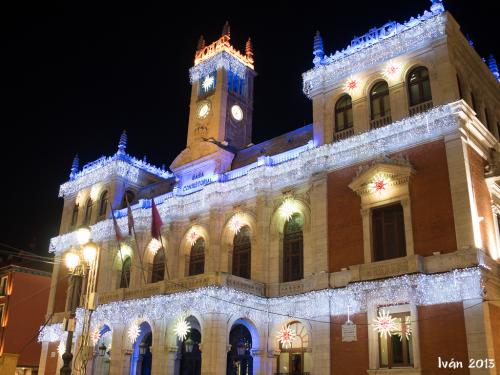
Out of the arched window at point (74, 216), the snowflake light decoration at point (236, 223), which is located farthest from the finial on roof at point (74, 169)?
the snowflake light decoration at point (236, 223)

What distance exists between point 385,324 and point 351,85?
11746mm

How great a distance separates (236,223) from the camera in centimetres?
2958

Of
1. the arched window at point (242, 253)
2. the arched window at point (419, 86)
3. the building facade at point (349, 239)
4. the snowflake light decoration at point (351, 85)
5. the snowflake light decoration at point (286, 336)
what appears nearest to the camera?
the building facade at point (349, 239)

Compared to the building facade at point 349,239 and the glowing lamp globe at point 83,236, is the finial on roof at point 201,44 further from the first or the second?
the glowing lamp globe at point 83,236

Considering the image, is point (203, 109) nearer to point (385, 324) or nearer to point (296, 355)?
point (296, 355)

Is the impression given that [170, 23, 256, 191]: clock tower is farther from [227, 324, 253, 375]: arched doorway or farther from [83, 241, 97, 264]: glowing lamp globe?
[83, 241, 97, 264]: glowing lamp globe

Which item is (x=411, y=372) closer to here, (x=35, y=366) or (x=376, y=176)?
(x=376, y=176)

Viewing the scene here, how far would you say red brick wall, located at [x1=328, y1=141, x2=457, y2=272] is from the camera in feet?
69.8

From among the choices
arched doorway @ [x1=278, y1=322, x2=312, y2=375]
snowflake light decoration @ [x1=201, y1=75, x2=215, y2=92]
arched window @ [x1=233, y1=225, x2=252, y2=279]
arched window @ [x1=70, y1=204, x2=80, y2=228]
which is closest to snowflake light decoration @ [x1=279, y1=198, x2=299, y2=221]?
arched window @ [x1=233, y1=225, x2=252, y2=279]

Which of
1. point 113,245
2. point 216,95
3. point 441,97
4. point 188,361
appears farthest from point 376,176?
point 113,245

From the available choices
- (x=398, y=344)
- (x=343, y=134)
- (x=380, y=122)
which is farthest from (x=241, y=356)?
(x=380, y=122)

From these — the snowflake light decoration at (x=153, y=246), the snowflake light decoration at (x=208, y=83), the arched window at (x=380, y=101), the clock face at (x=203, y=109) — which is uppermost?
the snowflake light decoration at (x=208, y=83)

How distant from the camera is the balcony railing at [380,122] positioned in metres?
24.6

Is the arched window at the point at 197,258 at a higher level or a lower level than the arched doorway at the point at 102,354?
higher
